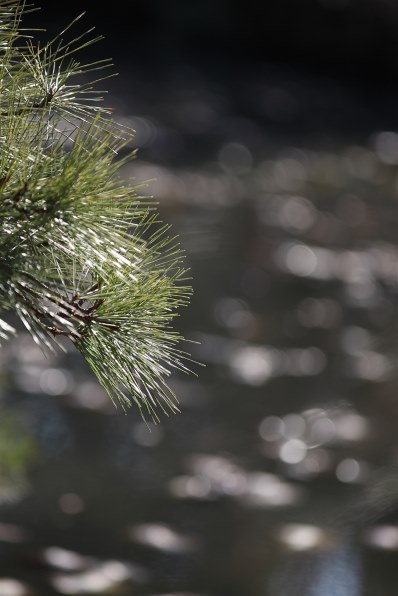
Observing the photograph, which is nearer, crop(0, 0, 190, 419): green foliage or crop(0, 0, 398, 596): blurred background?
crop(0, 0, 190, 419): green foliage

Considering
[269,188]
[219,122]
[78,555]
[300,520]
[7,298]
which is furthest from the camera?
[219,122]

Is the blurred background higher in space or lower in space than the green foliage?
higher

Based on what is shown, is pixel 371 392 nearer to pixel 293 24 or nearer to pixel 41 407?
pixel 41 407

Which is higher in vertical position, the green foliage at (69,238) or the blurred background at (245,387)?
the blurred background at (245,387)

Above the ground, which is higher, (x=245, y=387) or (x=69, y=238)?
(x=245, y=387)

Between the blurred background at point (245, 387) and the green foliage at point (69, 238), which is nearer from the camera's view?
the green foliage at point (69, 238)

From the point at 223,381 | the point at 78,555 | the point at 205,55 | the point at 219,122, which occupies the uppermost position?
the point at 205,55

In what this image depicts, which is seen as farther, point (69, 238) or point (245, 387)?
point (245, 387)

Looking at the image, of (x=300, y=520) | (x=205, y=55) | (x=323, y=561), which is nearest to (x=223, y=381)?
(x=300, y=520)
